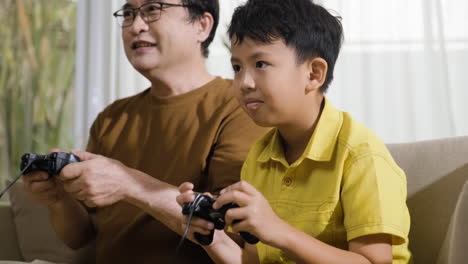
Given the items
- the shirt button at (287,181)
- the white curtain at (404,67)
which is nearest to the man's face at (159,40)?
the shirt button at (287,181)

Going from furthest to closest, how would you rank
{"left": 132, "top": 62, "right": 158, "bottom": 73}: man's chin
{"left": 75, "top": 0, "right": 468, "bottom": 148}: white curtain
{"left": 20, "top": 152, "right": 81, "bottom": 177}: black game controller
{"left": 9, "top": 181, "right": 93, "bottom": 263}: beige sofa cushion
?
{"left": 75, "top": 0, "right": 468, "bottom": 148}: white curtain < {"left": 9, "top": 181, "right": 93, "bottom": 263}: beige sofa cushion < {"left": 132, "top": 62, "right": 158, "bottom": 73}: man's chin < {"left": 20, "top": 152, "right": 81, "bottom": 177}: black game controller

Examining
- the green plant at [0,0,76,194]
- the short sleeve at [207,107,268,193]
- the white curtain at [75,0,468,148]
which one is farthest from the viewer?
the green plant at [0,0,76,194]

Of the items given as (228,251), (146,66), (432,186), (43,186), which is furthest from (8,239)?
(432,186)

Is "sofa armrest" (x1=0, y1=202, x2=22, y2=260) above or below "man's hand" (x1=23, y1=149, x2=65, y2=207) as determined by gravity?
below

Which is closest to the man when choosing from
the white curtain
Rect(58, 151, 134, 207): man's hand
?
Rect(58, 151, 134, 207): man's hand

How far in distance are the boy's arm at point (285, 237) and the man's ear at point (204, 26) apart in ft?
2.84

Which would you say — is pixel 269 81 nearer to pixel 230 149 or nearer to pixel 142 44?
pixel 230 149

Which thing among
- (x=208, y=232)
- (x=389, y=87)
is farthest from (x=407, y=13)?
(x=208, y=232)

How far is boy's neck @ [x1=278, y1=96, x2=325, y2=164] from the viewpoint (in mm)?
1354

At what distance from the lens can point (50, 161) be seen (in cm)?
141

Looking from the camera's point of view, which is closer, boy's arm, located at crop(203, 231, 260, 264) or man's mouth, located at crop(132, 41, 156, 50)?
boy's arm, located at crop(203, 231, 260, 264)

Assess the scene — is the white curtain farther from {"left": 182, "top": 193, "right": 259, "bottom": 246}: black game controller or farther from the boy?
{"left": 182, "top": 193, "right": 259, "bottom": 246}: black game controller

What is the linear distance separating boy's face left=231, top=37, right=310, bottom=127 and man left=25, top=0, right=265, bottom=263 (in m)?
0.32

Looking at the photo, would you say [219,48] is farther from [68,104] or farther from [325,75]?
[325,75]
